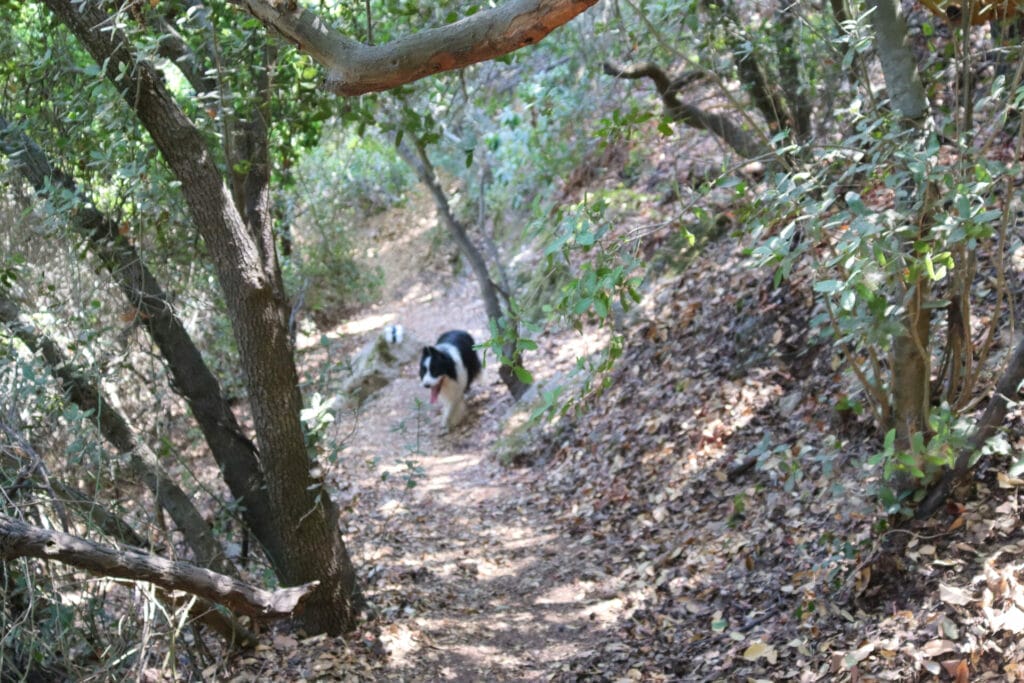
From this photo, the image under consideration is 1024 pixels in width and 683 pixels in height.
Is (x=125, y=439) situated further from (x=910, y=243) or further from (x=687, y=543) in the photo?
(x=910, y=243)

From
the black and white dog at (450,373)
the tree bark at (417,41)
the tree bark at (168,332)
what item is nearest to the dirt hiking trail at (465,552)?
the black and white dog at (450,373)

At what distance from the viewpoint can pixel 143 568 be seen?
3.75 metres

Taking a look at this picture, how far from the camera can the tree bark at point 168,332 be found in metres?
4.91

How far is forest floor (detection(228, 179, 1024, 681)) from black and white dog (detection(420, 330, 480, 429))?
130 cm

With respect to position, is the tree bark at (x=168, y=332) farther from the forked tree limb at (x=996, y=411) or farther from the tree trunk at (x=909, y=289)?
the forked tree limb at (x=996, y=411)

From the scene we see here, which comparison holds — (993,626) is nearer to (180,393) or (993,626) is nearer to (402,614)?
(402,614)

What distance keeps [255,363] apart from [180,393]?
839 millimetres

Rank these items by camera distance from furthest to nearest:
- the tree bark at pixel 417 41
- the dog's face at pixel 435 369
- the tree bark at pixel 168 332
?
the dog's face at pixel 435 369, the tree bark at pixel 168 332, the tree bark at pixel 417 41

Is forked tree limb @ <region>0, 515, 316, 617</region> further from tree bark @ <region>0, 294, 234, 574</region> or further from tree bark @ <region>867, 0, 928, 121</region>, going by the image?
tree bark @ <region>867, 0, 928, 121</region>

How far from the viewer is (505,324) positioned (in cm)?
396

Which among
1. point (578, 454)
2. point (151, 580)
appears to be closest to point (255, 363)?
point (151, 580)

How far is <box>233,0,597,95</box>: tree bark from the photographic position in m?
2.39

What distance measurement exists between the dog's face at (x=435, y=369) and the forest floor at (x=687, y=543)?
4.09ft

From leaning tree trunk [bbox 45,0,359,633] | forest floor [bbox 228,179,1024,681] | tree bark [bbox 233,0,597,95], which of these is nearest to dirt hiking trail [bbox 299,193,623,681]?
forest floor [bbox 228,179,1024,681]
